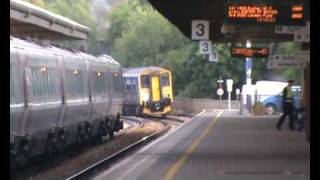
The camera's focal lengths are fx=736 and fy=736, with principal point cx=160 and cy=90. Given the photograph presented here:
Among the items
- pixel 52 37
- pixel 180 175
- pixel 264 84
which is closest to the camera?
pixel 180 175

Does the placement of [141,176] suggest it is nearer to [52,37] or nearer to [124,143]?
[124,143]

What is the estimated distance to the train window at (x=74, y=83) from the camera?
18141mm

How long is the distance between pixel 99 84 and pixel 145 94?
2228cm

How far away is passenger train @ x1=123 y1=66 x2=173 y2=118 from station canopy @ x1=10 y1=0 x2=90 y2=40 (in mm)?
12176

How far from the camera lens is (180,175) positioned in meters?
12.5

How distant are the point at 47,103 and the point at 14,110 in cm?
269

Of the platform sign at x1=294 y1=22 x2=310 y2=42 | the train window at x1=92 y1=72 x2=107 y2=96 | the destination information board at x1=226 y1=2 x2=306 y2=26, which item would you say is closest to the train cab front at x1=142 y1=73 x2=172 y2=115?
the train window at x1=92 y1=72 x2=107 y2=96

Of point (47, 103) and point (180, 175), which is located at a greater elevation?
point (47, 103)

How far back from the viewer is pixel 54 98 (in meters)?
16.4

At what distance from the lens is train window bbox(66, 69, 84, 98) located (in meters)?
18.1

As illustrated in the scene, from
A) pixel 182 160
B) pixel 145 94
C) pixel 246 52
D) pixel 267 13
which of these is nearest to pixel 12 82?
pixel 182 160

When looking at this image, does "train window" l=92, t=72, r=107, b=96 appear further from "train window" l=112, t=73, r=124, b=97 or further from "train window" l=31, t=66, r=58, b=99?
"train window" l=31, t=66, r=58, b=99

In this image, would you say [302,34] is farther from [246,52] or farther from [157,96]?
[157,96]
